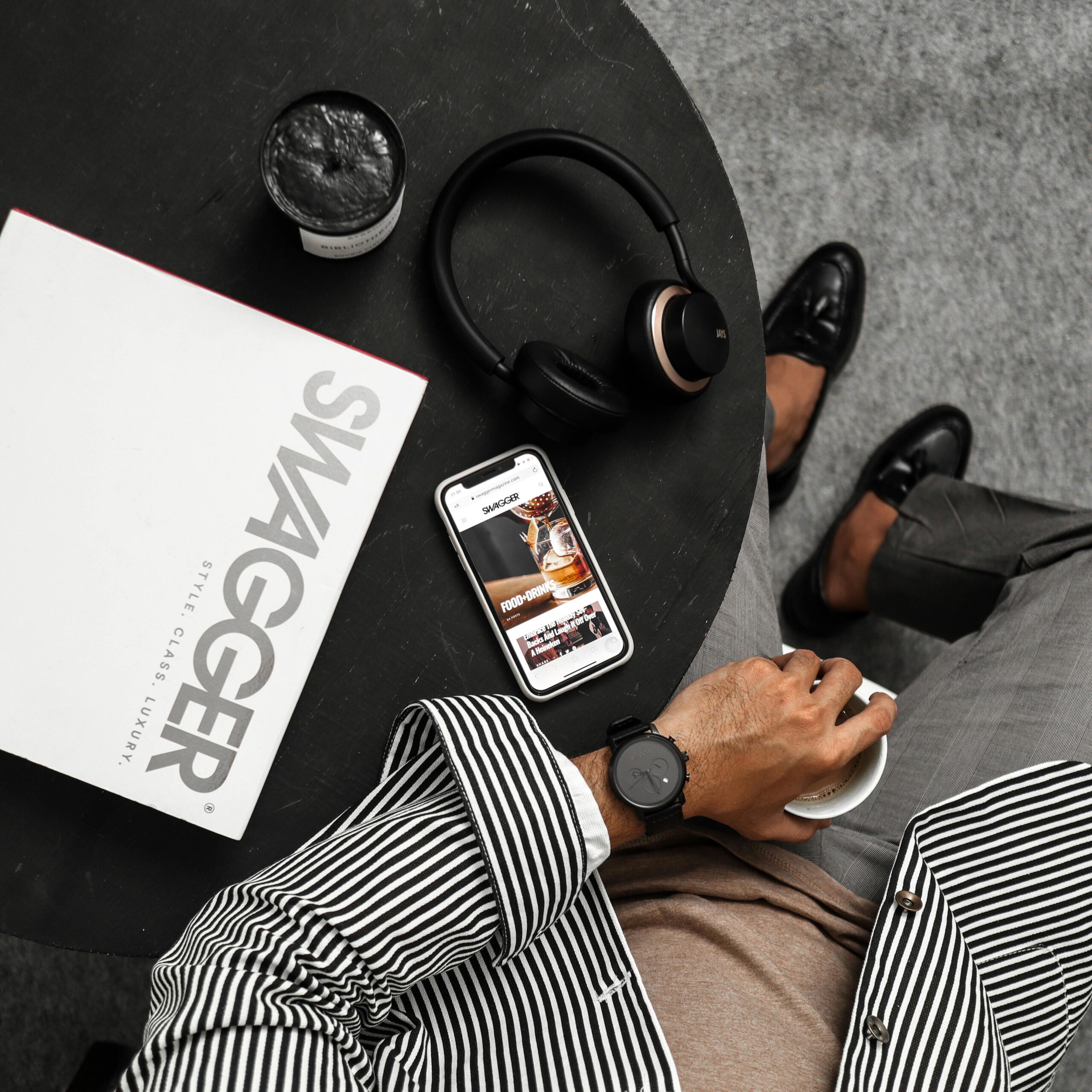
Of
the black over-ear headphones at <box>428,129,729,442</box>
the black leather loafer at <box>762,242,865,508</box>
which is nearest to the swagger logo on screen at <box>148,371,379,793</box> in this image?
the black over-ear headphones at <box>428,129,729,442</box>

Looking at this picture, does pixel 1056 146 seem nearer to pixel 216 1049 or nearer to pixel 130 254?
pixel 130 254

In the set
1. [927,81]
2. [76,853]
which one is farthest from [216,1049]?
[927,81]

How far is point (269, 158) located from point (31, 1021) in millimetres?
1152

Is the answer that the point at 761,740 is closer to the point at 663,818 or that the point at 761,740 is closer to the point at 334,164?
the point at 663,818

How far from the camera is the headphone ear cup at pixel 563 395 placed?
605 mm

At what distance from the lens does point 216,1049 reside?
55 centimetres

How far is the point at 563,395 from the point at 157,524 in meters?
0.31

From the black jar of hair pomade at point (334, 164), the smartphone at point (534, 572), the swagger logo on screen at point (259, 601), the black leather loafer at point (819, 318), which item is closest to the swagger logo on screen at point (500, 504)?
the smartphone at point (534, 572)

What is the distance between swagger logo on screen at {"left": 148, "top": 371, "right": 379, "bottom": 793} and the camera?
24.8 inches

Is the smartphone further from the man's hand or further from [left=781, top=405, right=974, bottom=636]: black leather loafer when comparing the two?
[left=781, top=405, right=974, bottom=636]: black leather loafer

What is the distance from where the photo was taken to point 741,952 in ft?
2.41

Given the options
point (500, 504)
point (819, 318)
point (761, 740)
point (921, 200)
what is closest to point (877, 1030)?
point (761, 740)

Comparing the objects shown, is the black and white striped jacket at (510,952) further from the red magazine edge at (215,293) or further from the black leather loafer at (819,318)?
the black leather loafer at (819,318)

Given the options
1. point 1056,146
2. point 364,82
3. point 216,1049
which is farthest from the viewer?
point 1056,146
